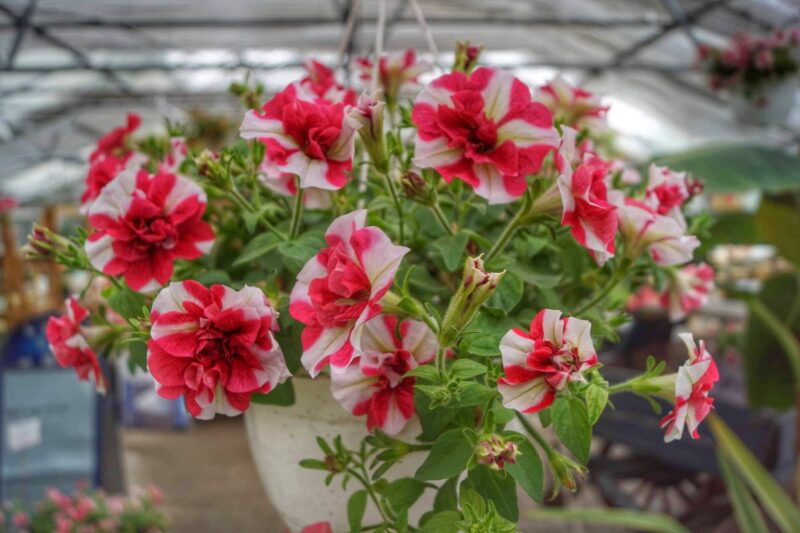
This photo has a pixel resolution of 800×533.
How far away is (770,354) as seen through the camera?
1.77 meters

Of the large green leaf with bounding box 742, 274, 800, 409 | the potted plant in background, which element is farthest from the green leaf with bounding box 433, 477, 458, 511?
the potted plant in background

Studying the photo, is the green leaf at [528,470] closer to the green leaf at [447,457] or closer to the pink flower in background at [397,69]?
the green leaf at [447,457]

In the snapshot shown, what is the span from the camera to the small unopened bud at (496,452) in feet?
1.30

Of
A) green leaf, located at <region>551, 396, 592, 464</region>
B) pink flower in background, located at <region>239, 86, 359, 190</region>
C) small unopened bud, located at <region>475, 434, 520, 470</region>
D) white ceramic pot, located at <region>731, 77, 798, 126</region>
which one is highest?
white ceramic pot, located at <region>731, 77, 798, 126</region>

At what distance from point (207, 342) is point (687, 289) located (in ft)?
1.57

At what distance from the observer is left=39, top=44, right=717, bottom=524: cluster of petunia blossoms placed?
1.31 feet

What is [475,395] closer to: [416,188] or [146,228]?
[416,188]

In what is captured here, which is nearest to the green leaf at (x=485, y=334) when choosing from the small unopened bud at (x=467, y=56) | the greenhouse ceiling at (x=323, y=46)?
the small unopened bud at (x=467, y=56)

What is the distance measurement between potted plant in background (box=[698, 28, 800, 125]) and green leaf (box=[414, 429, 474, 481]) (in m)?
2.14

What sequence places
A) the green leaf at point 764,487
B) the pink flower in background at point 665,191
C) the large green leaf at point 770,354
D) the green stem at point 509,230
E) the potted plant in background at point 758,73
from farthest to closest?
1. the potted plant in background at point 758,73
2. the large green leaf at point 770,354
3. the green leaf at point 764,487
4. the pink flower in background at point 665,191
5. the green stem at point 509,230

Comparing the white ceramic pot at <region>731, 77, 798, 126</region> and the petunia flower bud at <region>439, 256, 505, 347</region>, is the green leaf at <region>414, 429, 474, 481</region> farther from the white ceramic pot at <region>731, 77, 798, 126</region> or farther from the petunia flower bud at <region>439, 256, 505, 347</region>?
the white ceramic pot at <region>731, 77, 798, 126</region>

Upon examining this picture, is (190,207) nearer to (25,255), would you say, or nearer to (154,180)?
(154,180)

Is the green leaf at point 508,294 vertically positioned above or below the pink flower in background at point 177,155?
below

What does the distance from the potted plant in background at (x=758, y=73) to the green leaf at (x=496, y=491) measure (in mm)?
2128
